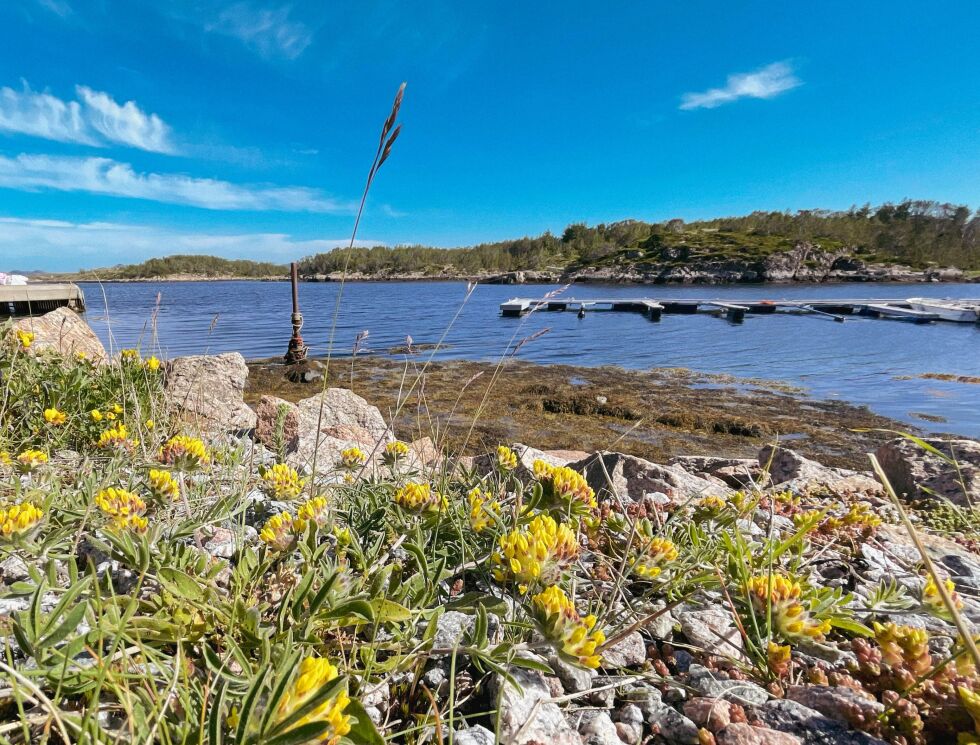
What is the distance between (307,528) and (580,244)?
282ft

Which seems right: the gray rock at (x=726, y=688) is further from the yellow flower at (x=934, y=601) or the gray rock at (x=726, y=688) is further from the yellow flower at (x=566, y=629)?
the yellow flower at (x=934, y=601)

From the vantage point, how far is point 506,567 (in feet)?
3.59

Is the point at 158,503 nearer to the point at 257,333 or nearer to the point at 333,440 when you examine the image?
the point at 333,440

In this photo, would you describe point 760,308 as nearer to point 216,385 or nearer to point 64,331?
point 216,385

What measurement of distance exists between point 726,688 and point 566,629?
0.55 meters

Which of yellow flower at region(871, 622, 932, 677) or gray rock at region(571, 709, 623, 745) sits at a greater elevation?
yellow flower at region(871, 622, 932, 677)

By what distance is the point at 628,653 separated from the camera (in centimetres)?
128

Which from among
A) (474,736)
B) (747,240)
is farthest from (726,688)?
(747,240)

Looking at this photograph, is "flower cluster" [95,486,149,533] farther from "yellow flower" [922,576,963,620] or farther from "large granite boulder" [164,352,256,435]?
"large granite boulder" [164,352,256,435]

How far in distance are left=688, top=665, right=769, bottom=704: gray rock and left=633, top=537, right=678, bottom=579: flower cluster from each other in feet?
0.84

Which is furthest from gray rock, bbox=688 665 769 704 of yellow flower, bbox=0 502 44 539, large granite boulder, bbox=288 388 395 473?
large granite boulder, bbox=288 388 395 473

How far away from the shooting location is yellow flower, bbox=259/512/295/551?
4.04 ft

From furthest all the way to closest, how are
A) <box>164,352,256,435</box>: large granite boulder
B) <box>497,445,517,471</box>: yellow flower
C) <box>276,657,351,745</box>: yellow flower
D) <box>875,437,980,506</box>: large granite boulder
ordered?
<box>164,352,256,435</box>: large granite boulder, <box>875,437,980,506</box>: large granite boulder, <box>497,445,517,471</box>: yellow flower, <box>276,657,351,745</box>: yellow flower

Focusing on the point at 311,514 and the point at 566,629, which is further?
the point at 311,514
